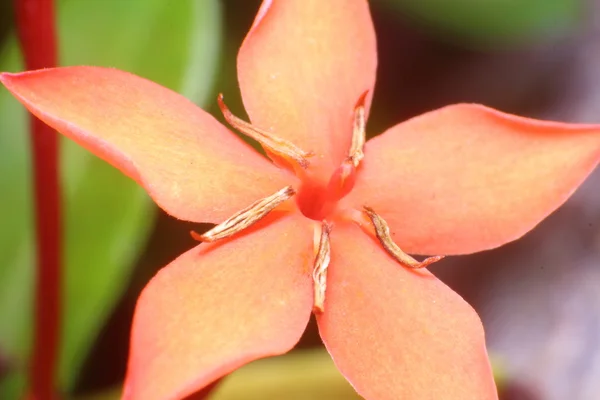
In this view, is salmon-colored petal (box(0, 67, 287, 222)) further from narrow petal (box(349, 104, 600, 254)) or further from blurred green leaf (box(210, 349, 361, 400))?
blurred green leaf (box(210, 349, 361, 400))

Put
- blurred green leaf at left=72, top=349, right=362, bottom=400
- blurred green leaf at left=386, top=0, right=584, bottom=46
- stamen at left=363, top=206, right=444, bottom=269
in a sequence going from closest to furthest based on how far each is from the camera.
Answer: stamen at left=363, top=206, right=444, bottom=269 < blurred green leaf at left=72, top=349, right=362, bottom=400 < blurred green leaf at left=386, top=0, right=584, bottom=46

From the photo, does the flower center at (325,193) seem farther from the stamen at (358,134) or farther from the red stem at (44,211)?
the red stem at (44,211)

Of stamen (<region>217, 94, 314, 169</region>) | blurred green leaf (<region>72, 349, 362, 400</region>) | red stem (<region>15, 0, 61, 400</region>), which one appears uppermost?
stamen (<region>217, 94, 314, 169</region>)

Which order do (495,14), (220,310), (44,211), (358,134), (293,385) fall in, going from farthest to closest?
(495,14), (293,385), (44,211), (358,134), (220,310)

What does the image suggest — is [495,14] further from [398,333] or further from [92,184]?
[398,333]

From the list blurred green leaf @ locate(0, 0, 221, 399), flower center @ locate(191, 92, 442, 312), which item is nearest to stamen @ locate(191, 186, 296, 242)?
flower center @ locate(191, 92, 442, 312)

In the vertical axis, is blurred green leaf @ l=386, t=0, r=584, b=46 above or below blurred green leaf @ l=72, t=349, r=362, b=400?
above

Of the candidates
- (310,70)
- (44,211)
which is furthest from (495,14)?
(44,211)

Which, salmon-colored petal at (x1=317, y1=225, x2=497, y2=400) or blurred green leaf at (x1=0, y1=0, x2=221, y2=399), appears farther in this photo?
blurred green leaf at (x1=0, y1=0, x2=221, y2=399)
